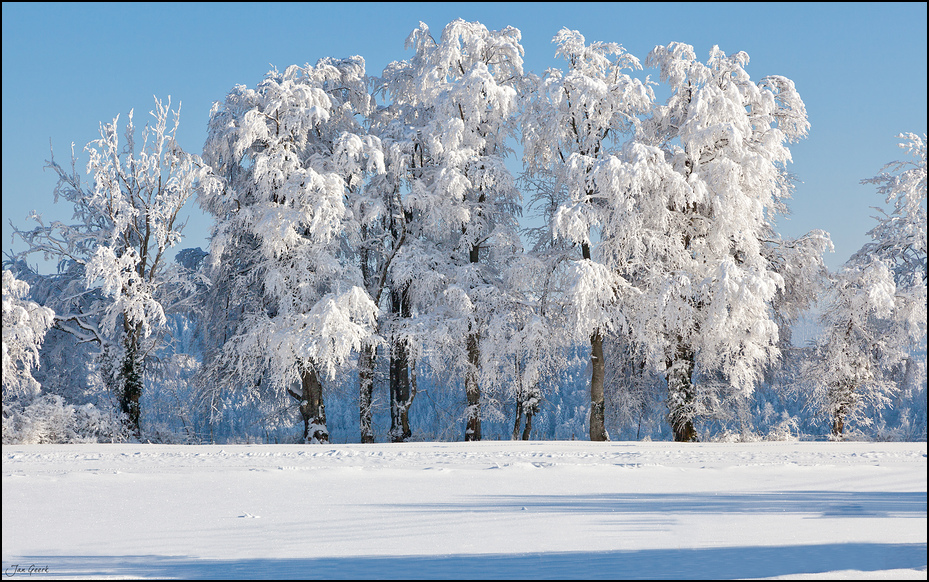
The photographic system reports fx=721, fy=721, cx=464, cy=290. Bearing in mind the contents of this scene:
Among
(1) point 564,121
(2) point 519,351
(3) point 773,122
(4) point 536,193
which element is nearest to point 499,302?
(2) point 519,351

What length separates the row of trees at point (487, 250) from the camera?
16.7 metres

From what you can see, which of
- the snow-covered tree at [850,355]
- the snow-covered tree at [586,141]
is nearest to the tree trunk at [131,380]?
the snow-covered tree at [586,141]

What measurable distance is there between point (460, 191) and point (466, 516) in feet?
37.7

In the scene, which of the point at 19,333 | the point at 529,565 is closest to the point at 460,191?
the point at 19,333

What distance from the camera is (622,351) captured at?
19.7 m

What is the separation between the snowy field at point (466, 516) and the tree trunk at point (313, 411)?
667 centimetres

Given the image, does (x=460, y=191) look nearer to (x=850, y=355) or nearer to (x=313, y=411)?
(x=313, y=411)

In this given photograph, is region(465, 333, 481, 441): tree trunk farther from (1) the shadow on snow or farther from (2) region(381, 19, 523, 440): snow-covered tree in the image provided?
(1) the shadow on snow

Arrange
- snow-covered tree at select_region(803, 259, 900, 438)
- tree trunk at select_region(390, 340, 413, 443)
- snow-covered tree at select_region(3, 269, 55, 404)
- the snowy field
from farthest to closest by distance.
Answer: tree trunk at select_region(390, 340, 413, 443)
snow-covered tree at select_region(803, 259, 900, 438)
snow-covered tree at select_region(3, 269, 55, 404)
the snowy field

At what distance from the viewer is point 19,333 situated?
52.5 ft

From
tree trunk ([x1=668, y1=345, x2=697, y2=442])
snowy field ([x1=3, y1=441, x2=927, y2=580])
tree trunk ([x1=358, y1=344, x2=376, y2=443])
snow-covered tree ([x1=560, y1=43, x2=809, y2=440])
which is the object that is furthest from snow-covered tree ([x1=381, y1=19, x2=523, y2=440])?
snowy field ([x1=3, y1=441, x2=927, y2=580])

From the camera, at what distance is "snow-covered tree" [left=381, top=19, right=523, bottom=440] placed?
1802 cm

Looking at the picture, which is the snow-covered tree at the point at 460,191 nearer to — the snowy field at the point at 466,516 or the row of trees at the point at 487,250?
the row of trees at the point at 487,250

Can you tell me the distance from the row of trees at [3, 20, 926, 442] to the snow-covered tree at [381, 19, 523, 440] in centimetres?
7
